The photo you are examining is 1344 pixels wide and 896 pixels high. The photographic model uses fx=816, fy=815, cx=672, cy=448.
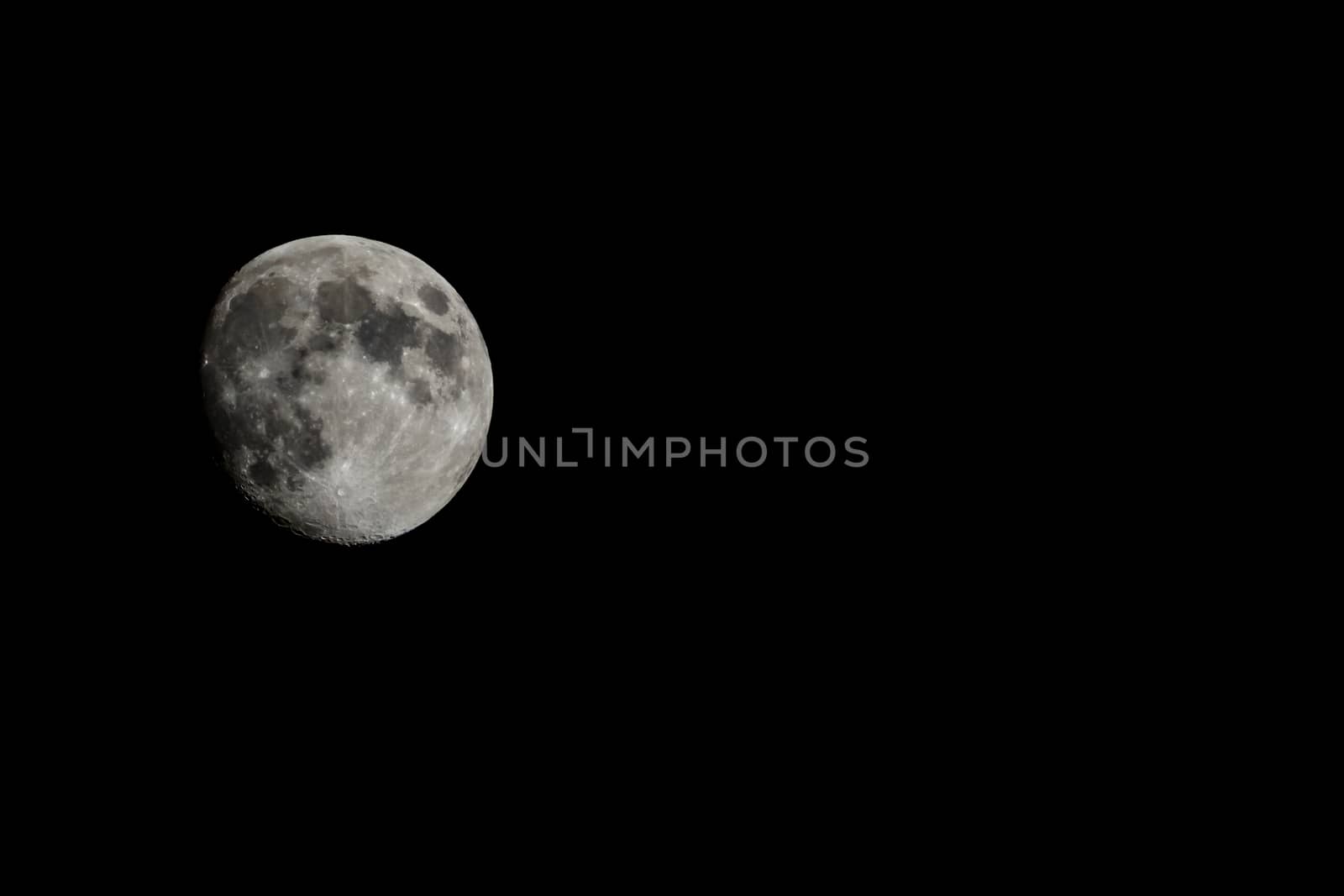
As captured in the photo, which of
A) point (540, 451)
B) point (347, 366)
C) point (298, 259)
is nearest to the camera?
point (347, 366)

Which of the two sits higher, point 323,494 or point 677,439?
point 677,439

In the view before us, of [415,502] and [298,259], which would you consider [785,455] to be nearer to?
[415,502]

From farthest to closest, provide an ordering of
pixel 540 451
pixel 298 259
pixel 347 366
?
pixel 540 451 → pixel 298 259 → pixel 347 366

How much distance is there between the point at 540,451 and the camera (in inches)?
161

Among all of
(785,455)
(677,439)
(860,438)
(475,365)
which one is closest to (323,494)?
(475,365)

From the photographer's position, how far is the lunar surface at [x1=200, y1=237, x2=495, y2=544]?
325 centimetres

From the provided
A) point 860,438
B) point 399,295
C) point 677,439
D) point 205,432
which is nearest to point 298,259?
point 399,295

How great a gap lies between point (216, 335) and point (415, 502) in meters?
1.07

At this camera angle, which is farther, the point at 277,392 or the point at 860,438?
the point at 860,438

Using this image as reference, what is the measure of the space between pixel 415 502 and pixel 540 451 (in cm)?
73

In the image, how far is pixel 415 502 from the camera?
11.7 feet

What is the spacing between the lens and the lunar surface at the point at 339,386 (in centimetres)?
325

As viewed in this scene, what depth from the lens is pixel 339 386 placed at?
10.6 ft

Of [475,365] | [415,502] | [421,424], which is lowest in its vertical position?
[415,502]
